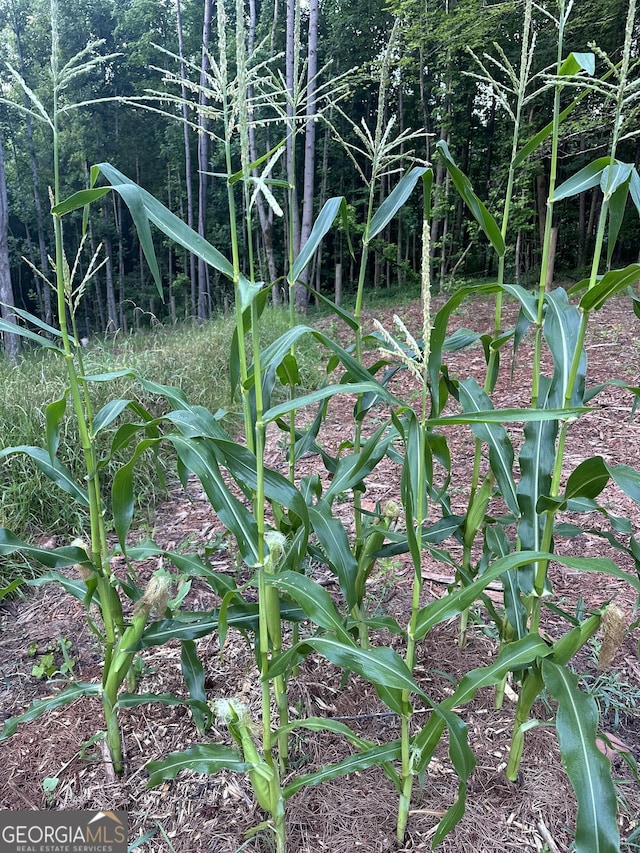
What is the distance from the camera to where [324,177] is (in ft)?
50.8

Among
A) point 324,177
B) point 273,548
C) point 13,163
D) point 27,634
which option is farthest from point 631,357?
point 13,163

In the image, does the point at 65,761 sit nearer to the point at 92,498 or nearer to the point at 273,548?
the point at 92,498

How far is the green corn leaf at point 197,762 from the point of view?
45.0 inches

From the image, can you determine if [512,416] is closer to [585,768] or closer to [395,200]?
[585,768]

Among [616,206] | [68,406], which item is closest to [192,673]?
[616,206]

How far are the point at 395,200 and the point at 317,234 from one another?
268mm

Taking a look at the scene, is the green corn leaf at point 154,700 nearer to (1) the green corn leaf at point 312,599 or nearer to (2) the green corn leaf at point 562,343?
(1) the green corn leaf at point 312,599

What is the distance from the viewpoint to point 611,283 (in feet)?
3.40

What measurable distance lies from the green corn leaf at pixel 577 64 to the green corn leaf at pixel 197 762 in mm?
1628

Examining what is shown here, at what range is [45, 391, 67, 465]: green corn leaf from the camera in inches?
47.5

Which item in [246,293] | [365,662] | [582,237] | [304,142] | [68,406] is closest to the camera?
[246,293]

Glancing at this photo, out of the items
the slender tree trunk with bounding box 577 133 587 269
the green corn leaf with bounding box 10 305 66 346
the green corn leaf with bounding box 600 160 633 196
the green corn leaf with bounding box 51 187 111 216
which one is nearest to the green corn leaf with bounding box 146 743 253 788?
the green corn leaf with bounding box 10 305 66 346

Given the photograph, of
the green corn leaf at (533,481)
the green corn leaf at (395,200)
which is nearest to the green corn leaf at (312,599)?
the green corn leaf at (533,481)

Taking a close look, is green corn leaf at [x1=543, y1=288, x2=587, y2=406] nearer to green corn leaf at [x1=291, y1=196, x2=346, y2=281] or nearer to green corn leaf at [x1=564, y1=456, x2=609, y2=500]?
green corn leaf at [x1=564, y1=456, x2=609, y2=500]
